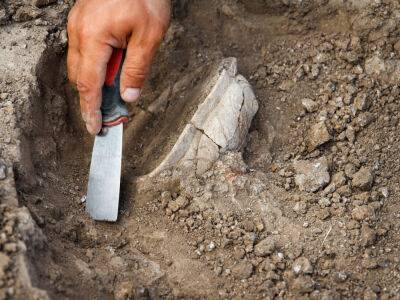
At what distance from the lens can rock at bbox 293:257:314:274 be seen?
236cm

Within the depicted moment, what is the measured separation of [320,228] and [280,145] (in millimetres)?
573

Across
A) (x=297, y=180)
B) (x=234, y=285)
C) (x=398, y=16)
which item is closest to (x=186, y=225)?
(x=234, y=285)

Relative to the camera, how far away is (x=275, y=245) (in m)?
2.47

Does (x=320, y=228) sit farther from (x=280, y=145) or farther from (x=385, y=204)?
(x=280, y=145)

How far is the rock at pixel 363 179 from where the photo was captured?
264 cm

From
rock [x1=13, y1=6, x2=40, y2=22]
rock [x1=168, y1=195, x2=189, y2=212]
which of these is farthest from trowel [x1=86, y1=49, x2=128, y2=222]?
rock [x1=13, y1=6, x2=40, y2=22]

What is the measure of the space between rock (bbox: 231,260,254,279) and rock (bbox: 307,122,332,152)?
2.52 ft

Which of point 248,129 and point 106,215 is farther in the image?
point 248,129

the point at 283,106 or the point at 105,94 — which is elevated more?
the point at 105,94

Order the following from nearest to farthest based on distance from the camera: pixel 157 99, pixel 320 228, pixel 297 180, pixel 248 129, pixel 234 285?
pixel 234 285, pixel 320 228, pixel 297 180, pixel 248 129, pixel 157 99

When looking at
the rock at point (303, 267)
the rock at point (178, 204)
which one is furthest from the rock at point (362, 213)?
the rock at point (178, 204)

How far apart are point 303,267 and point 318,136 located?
0.75 metres

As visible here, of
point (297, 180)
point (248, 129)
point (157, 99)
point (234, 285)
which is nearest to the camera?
point (234, 285)

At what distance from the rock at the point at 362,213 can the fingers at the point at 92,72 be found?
1257mm
